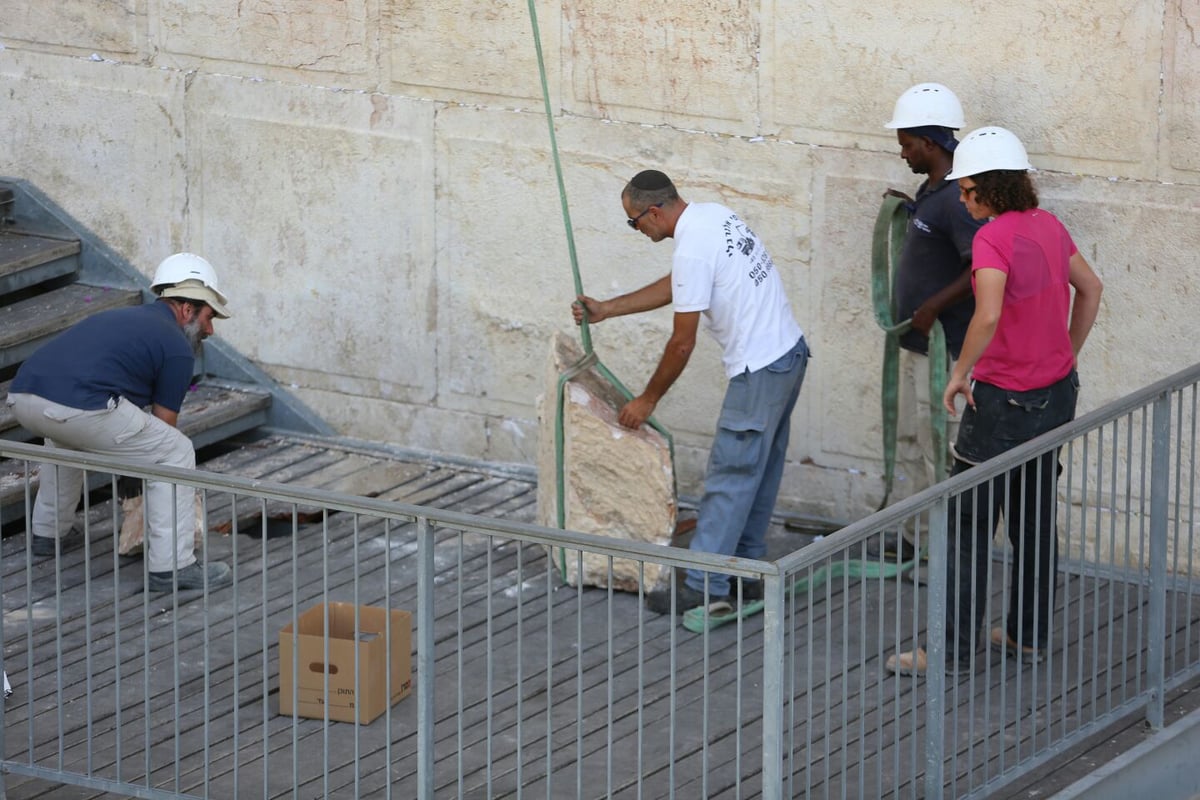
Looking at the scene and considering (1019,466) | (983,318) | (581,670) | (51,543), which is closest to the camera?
(581,670)

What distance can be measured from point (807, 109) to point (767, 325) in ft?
3.86

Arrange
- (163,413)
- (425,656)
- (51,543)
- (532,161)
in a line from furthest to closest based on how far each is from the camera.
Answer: (532,161) < (51,543) < (163,413) < (425,656)

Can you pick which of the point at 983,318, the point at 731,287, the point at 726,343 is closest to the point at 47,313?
the point at 726,343

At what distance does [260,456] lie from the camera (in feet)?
31.1

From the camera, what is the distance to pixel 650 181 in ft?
24.2

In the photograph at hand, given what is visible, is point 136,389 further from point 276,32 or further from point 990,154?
point 990,154

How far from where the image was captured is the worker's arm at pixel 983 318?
6.23 meters

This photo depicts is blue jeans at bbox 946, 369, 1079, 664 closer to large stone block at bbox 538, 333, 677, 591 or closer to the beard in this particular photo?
large stone block at bbox 538, 333, 677, 591

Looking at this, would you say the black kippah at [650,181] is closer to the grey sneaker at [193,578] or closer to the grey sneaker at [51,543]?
the grey sneaker at [193,578]

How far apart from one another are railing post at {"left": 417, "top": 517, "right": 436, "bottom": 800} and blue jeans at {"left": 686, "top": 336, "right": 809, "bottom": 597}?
2219mm

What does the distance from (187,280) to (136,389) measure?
18.4 inches

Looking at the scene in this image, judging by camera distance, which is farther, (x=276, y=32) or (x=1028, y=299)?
(x=276, y=32)

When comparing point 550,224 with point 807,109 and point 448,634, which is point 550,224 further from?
point 448,634

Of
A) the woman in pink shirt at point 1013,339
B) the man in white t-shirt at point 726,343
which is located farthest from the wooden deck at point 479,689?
the man in white t-shirt at point 726,343
